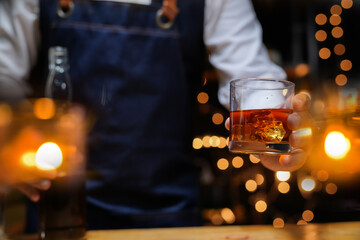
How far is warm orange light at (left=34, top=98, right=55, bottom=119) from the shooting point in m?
1.35

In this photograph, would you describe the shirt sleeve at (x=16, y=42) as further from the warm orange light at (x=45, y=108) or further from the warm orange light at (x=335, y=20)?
the warm orange light at (x=335, y=20)

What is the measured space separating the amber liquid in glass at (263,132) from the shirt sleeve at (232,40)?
0.53m

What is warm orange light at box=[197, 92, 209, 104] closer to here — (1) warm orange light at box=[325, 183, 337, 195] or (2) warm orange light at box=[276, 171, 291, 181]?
(2) warm orange light at box=[276, 171, 291, 181]

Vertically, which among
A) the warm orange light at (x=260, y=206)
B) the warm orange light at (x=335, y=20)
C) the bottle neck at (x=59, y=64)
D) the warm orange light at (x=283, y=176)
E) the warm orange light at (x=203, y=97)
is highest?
the warm orange light at (x=335, y=20)

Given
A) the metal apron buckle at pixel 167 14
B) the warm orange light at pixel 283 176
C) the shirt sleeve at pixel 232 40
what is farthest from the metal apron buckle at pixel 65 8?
the warm orange light at pixel 283 176

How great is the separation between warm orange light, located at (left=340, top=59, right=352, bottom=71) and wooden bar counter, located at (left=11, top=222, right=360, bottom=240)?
10.0 ft

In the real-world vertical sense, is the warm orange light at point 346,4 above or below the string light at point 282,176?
above

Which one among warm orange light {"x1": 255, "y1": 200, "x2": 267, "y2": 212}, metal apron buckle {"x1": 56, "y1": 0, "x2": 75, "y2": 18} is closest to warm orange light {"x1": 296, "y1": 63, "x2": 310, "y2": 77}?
warm orange light {"x1": 255, "y1": 200, "x2": 267, "y2": 212}

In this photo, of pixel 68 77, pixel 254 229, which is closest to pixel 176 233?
pixel 254 229

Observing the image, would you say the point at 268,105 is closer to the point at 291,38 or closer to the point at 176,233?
the point at 176,233

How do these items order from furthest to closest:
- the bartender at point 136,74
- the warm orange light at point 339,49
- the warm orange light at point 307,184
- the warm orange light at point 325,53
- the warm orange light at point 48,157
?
1. the warm orange light at point 325,53
2. the warm orange light at point 339,49
3. the warm orange light at point 307,184
4. the bartender at point 136,74
5. the warm orange light at point 48,157

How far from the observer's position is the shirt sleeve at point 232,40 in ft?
5.02

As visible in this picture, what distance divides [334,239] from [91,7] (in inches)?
41.8

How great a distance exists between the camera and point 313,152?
8.43 feet
